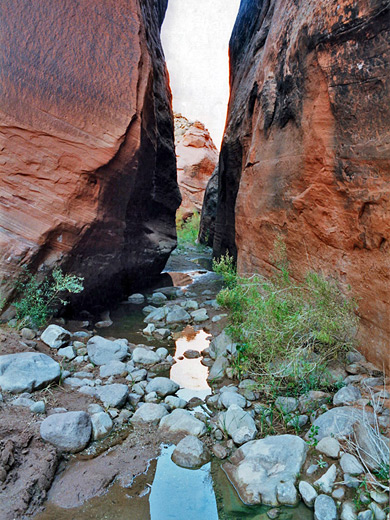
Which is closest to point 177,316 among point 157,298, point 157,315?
point 157,315

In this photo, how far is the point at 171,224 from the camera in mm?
9203

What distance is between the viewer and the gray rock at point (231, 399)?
11.0 ft

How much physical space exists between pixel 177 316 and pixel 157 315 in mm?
336

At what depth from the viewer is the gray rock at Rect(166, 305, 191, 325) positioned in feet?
19.7

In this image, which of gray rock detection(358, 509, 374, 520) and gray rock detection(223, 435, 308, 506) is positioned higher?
gray rock detection(358, 509, 374, 520)

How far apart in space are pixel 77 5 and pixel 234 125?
11.5 feet

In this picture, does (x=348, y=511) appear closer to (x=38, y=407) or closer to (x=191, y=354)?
(x=38, y=407)

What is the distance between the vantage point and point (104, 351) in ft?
14.4

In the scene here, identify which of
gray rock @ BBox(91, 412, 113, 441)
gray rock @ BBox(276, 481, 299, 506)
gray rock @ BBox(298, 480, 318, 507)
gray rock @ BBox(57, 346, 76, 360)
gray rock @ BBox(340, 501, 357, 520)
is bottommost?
gray rock @ BBox(57, 346, 76, 360)

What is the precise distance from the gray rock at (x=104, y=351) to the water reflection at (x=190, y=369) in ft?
2.07

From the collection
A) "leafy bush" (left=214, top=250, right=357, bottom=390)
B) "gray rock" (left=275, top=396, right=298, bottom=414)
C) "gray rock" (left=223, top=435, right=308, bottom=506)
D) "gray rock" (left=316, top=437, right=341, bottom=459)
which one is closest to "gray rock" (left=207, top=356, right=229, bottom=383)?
"leafy bush" (left=214, top=250, right=357, bottom=390)

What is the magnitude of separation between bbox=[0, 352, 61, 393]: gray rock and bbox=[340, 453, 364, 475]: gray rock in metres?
2.50

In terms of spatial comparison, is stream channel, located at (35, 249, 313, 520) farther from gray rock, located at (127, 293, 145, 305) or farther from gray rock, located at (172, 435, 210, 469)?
gray rock, located at (127, 293, 145, 305)

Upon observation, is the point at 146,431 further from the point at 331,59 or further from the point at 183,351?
the point at 331,59
